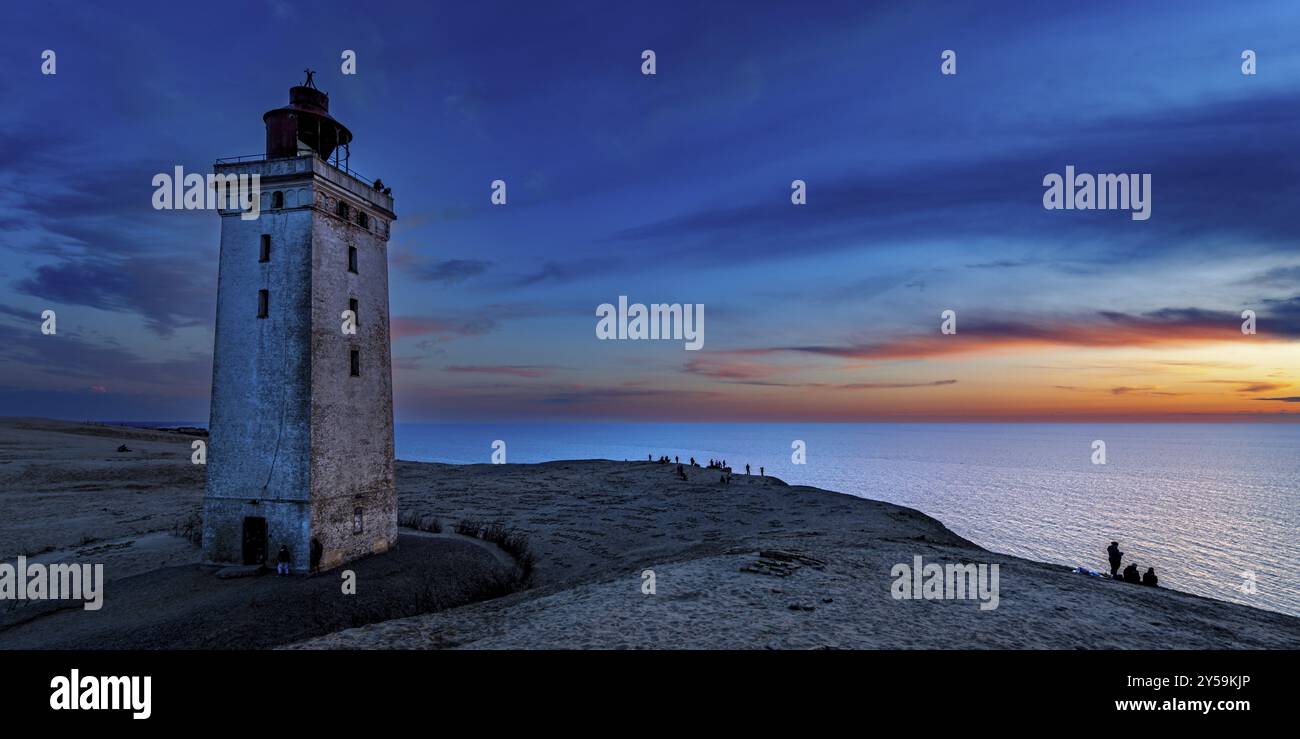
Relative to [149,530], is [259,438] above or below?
above

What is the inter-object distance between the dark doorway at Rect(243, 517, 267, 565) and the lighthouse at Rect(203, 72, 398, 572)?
0.12 feet

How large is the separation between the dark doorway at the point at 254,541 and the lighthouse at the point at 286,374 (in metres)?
0.04

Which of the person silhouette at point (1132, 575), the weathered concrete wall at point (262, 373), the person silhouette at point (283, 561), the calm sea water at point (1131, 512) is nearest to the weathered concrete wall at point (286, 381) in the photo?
the weathered concrete wall at point (262, 373)

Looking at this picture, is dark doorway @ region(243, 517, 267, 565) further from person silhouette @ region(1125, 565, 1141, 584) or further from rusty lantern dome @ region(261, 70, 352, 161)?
person silhouette @ region(1125, 565, 1141, 584)

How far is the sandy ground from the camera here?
456 inches

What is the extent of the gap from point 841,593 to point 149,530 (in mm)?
31542

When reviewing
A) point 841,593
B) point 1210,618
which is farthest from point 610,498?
point 1210,618

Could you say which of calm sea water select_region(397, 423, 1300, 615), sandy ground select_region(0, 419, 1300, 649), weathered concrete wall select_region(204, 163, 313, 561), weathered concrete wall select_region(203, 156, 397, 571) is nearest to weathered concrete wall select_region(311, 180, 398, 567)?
weathered concrete wall select_region(203, 156, 397, 571)
